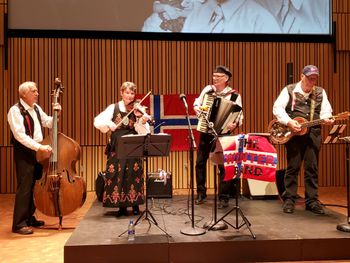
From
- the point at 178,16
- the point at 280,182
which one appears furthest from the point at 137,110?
the point at 178,16

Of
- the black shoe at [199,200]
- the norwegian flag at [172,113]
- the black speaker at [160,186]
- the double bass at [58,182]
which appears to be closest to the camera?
the double bass at [58,182]

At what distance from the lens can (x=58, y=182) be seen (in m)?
4.65

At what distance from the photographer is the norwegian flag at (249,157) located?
4.07 metres

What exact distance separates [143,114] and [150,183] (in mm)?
2126

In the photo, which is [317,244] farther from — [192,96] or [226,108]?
[192,96]

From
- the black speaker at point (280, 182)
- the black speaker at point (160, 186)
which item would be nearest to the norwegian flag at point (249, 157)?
the black speaker at point (280, 182)

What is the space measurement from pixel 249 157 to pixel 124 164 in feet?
4.89

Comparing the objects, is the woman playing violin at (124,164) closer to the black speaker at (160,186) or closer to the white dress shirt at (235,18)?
the black speaker at (160,186)

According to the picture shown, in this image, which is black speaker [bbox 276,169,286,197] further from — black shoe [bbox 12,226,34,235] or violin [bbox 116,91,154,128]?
black shoe [bbox 12,226,34,235]

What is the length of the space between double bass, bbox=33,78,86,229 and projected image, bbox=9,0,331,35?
10.9ft

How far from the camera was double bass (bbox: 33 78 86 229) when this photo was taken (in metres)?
4.66

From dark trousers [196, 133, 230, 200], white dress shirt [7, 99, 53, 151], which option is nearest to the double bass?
white dress shirt [7, 99, 53, 151]

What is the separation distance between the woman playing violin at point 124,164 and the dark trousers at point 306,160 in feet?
5.95

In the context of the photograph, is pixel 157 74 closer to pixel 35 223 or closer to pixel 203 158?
pixel 203 158
